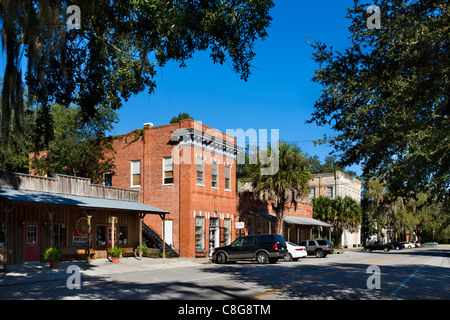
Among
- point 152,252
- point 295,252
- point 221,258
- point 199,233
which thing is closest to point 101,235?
point 152,252

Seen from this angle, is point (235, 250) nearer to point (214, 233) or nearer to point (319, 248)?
point (214, 233)

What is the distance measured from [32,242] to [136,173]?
12.6 metres

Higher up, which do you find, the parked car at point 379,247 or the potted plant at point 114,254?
the potted plant at point 114,254

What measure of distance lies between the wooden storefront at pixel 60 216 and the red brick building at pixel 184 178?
8.96ft

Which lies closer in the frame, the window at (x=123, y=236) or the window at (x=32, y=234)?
the window at (x=32, y=234)

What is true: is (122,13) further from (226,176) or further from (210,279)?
(226,176)

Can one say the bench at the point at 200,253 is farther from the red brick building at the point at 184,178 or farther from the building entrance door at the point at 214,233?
the building entrance door at the point at 214,233

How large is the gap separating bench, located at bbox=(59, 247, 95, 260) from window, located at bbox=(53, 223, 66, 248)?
0.36 meters

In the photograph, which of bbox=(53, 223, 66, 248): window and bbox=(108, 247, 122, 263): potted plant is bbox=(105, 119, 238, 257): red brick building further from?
bbox=(53, 223, 66, 248): window

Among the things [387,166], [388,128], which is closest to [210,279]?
[387,166]

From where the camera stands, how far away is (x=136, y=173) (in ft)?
121

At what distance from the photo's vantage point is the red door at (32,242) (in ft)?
82.0

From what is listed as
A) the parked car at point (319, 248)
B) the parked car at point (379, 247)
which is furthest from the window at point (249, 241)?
the parked car at point (379, 247)
